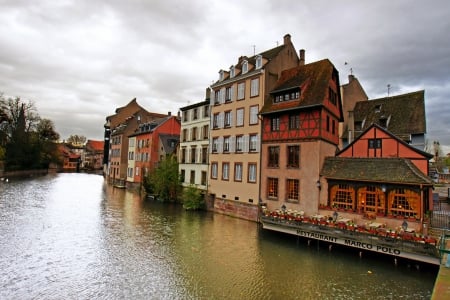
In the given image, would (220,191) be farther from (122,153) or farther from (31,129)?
(31,129)

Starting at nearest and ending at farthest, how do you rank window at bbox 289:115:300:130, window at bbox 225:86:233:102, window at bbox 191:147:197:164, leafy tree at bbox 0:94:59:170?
window at bbox 289:115:300:130, window at bbox 225:86:233:102, window at bbox 191:147:197:164, leafy tree at bbox 0:94:59:170

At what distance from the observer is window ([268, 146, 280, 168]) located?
76.6ft

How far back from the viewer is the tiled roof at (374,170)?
16438 mm

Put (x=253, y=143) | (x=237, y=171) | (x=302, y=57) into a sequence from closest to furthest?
(x=253, y=143) < (x=237, y=171) < (x=302, y=57)

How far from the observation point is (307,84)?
900 inches

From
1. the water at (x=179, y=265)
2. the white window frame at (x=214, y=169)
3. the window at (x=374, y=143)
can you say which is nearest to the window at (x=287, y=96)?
the window at (x=374, y=143)

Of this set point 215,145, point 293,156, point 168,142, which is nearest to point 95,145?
point 168,142

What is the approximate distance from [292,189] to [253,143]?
555 cm

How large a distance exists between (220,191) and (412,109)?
752 inches

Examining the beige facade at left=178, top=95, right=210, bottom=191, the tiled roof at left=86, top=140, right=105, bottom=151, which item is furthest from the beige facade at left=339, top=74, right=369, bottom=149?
the tiled roof at left=86, top=140, right=105, bottom=151

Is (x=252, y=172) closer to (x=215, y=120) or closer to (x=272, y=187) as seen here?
(x=272, y=187)

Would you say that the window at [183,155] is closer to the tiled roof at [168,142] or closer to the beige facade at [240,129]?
the beige facade at [240,129]

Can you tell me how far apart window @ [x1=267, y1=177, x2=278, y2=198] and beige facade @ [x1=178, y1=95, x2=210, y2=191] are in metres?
8.63

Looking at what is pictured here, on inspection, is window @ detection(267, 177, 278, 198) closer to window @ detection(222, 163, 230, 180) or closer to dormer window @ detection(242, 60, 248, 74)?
window @ detection(222, 163, 230, 180)
